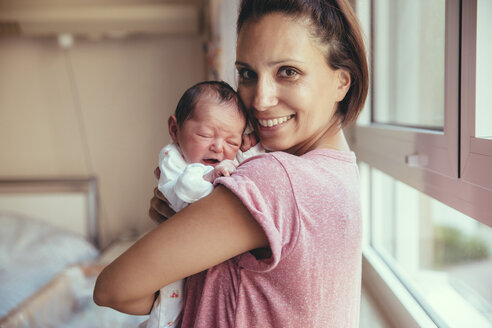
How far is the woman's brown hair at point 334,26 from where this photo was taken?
0.81 m

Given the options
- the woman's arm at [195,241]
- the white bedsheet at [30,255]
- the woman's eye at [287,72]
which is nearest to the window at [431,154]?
the woman's eye at [287,72]

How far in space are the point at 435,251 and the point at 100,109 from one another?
270cm

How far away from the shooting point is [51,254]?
2.70 metres

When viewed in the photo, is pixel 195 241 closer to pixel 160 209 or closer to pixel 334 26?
pixel 160 209

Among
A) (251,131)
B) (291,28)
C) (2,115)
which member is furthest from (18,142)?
(291,28)

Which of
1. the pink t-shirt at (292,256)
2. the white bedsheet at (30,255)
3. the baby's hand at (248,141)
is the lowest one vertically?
the white bedsheet at (30,255)

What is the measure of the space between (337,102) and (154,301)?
547 mm

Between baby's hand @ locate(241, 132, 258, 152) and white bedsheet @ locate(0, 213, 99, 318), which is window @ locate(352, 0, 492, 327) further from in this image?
white bedsheet @ locate(0, 213, 99, 318)

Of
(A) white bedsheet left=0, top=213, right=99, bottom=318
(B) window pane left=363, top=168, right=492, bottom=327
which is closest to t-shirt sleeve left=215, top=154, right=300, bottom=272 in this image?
(B) window pane left=363, top=168, right=492, bottom=327

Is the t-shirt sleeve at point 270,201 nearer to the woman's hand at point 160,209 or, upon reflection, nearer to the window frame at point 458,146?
the woman's hand at point 160,209

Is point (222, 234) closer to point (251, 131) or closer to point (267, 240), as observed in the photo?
point (267, 240)

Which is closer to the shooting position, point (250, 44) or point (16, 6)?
point (250, 44)

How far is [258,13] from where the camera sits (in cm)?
83

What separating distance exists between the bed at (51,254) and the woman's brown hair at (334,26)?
1.54 m
